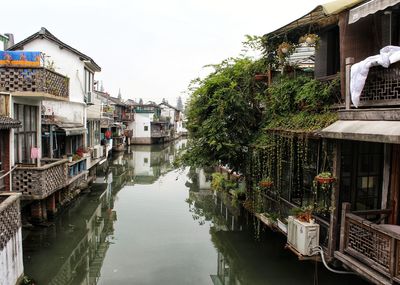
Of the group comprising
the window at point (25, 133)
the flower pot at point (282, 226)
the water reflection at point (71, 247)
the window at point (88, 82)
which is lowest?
the water reflection at point (71, 247)

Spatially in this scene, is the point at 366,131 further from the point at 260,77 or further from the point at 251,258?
the point at 251,258

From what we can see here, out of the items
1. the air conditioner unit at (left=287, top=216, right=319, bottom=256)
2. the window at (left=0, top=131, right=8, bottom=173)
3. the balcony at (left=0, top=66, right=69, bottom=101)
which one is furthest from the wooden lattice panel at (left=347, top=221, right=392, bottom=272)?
the window at (left=0, top=131, right=8, bottom=173)

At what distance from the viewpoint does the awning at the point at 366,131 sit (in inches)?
248

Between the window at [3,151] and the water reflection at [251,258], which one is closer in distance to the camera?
the water reflection at [251,258]

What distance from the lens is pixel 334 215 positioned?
335 inches

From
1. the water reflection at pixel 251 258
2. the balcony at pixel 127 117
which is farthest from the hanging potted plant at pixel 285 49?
the balcony at pixel 127 117

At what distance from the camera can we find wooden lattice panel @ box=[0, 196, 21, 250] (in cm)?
787

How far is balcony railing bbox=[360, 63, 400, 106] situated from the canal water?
5084 mm

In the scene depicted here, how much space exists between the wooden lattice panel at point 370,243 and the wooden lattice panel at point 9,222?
24.5ft

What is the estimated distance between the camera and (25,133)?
1505cm

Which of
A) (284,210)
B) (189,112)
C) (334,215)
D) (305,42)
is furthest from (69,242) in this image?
(305,42)

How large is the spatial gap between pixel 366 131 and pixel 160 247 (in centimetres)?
917

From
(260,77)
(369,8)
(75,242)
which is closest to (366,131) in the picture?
(369,8)

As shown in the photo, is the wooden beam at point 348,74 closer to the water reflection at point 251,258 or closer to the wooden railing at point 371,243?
the wooden railing at point 371,243
